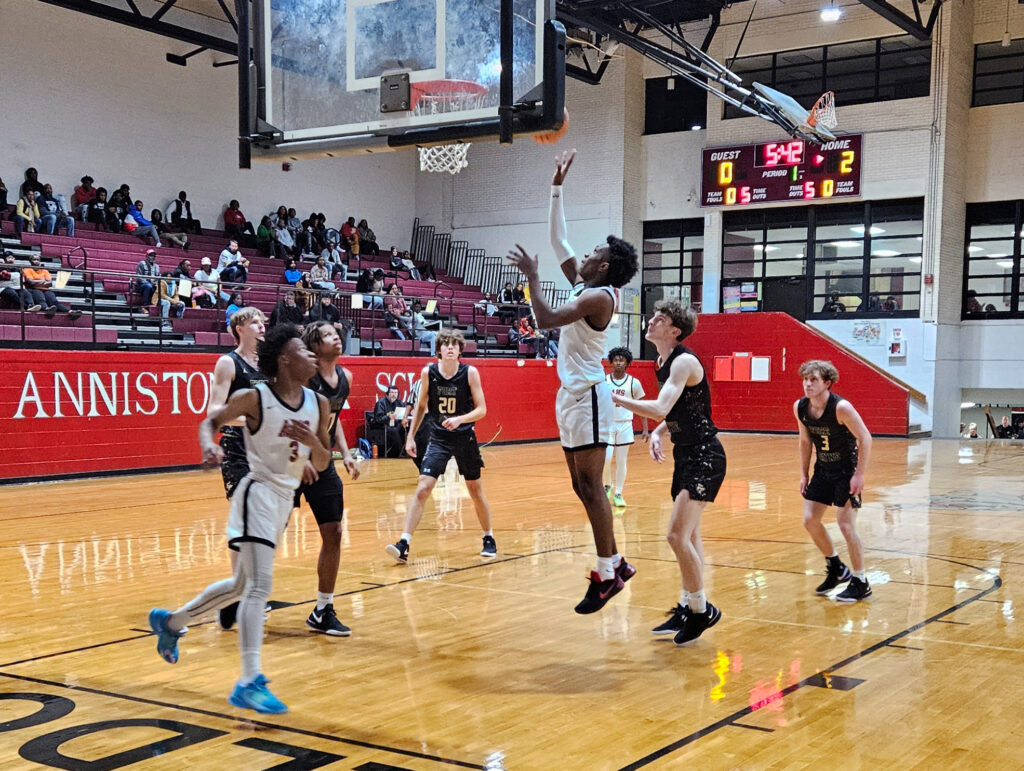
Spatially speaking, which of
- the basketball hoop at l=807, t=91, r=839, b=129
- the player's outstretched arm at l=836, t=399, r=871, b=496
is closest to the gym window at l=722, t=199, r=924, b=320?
the basketball hoop at l=807, t=91, r=839, b=129

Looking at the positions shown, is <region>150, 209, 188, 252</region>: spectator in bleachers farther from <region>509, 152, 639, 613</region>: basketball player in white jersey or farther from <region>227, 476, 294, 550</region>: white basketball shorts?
<region>227, 476, 294, 550</region>: white basketball shorts

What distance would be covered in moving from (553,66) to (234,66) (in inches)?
824

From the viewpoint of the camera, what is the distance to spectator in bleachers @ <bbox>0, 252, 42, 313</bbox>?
1477cm

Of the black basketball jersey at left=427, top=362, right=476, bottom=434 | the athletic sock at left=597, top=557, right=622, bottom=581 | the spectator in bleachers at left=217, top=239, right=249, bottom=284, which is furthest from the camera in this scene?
the spectator in bleachers at left=217, top=239, right=249, bottom=284

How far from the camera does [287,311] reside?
1720 centimetres

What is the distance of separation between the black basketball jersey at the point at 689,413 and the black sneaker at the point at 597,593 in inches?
36.8

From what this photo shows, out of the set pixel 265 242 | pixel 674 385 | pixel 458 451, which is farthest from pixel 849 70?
pixel 674 385

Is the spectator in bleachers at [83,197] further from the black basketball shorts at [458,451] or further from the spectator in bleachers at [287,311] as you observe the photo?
the black basketball shorts at [458,451]

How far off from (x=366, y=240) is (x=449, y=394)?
19.2 meters

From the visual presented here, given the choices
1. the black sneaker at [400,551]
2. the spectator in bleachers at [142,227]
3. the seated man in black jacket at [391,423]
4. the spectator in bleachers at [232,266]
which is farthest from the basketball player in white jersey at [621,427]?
the spectator in bleachers at [142,227]

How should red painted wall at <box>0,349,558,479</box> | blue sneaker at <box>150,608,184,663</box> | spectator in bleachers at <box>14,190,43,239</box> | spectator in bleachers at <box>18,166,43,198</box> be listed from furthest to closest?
spectator in bleachers at <box>18,166,43,198</box> → spectator in bleachers at <box>14,190,43,239</box> → red painted wall at <box>0,349,558,479</box> → blue sneaker at <box>150,608,184,663</box>

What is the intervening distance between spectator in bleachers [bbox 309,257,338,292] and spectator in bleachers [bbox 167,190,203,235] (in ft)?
9.25

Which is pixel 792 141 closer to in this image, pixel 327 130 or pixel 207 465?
pixel 327 130

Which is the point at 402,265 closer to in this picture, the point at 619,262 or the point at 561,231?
the point at 561,231
